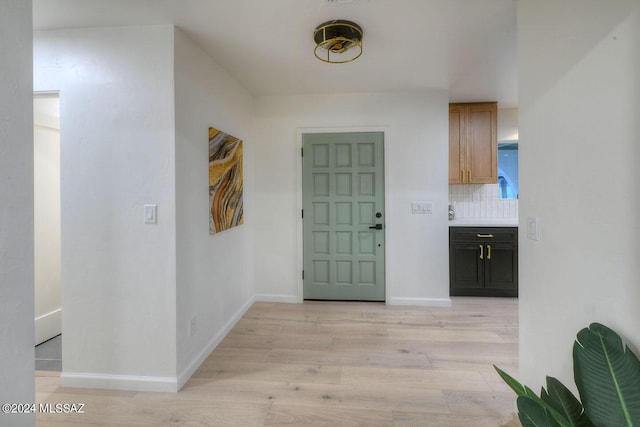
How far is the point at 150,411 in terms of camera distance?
5.81 feet

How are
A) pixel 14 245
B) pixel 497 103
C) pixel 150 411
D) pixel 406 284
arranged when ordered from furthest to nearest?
pixel 497 103 → pixel 406 284 → pixel 150 411 → pixel 14 245

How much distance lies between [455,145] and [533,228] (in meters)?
2.49

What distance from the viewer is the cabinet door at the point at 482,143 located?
374 cm

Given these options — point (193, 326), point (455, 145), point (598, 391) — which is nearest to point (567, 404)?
point (598, 391)

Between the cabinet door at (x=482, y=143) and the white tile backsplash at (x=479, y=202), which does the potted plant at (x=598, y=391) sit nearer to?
the cabinet door at (x=482, y=143)

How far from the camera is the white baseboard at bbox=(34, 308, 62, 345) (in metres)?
2.58

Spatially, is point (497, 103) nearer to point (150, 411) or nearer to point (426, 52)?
point (426, 52)

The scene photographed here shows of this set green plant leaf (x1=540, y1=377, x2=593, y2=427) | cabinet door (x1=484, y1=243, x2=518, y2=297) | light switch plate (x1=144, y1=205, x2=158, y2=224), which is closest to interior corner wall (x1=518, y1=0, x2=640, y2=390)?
green plant leaf (x1=540, y1=377, x2=593, y2=427)

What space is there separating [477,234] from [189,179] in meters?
3.21

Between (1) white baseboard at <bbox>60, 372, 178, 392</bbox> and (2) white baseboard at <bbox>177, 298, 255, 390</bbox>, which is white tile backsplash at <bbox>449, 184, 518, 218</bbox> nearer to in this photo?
(2) white baseboard at <bbox>177, 298, 255, 390</bbox>

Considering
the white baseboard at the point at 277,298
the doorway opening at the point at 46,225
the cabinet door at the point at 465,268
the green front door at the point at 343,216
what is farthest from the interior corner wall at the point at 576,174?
the doorway opening at the point at 46,225

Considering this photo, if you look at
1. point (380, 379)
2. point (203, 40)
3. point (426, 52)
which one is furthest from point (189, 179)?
point (426, 52)

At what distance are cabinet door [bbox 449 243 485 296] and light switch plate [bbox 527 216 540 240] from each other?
2.12 m

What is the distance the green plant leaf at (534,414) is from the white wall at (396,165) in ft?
8.07
